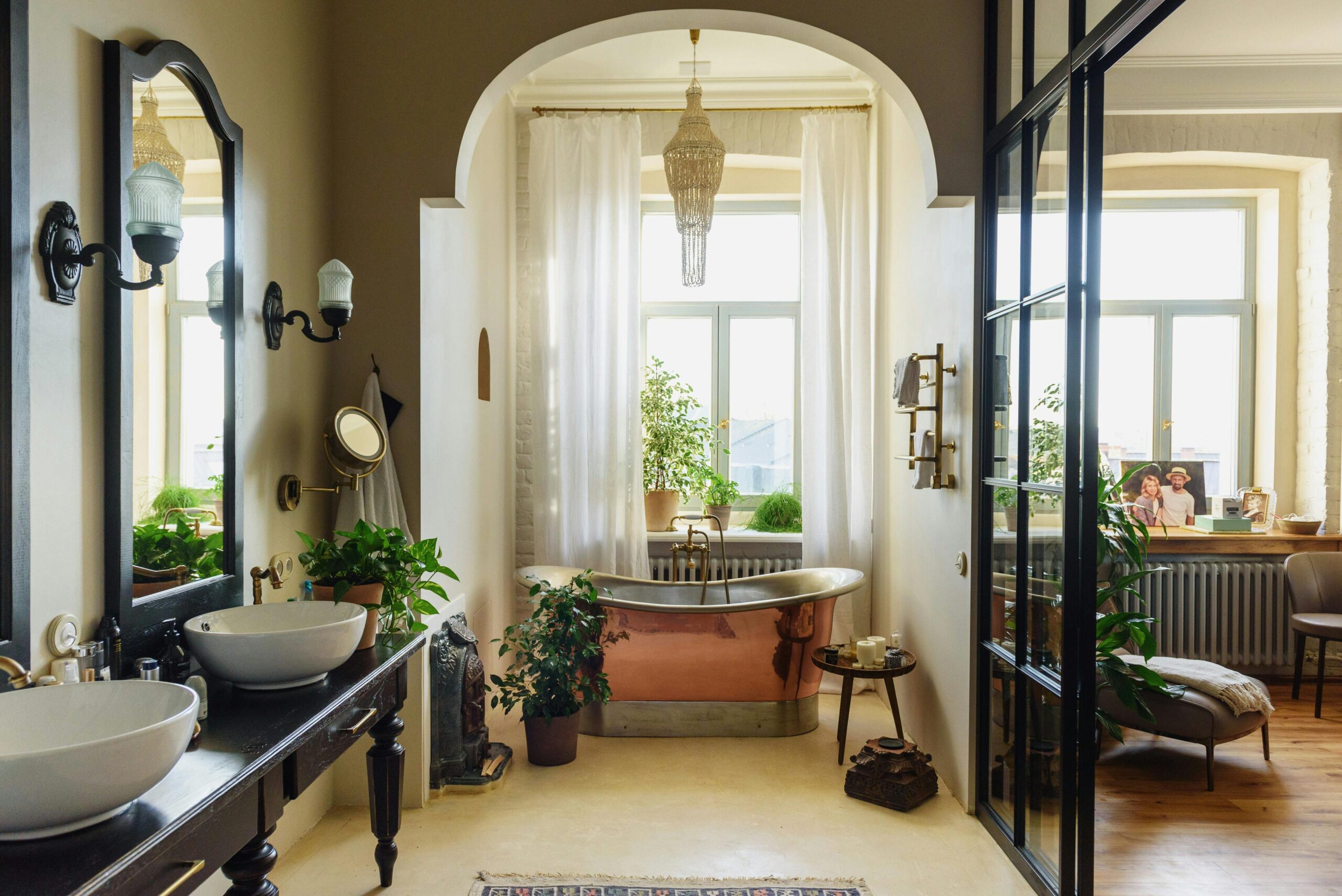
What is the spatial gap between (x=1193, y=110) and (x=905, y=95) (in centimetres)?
142

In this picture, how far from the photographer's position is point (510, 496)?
4586 mm

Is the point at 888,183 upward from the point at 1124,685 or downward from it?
upward

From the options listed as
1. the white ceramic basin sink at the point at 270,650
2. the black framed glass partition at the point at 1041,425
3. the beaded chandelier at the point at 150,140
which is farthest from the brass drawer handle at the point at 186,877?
the black framed glass partition at the point at 1041,425

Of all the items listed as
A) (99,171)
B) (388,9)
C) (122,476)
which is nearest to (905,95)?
(388,9)

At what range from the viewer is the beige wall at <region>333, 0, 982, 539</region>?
2.81m

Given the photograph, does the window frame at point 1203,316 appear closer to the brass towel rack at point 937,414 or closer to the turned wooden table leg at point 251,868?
the brass towel rack at point 937,414

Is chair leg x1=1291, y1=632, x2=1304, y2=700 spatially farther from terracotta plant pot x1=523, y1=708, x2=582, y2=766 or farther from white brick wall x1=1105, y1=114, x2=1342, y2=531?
terracotta plant pot x1=523, y1=708, x2=582, y2=766

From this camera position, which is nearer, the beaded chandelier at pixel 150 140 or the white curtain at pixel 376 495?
the beaded chandelier at pixel 150 140

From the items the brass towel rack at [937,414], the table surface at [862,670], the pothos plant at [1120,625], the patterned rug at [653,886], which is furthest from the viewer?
the table surface at [862,670]

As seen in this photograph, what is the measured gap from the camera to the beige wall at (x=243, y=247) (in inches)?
64.6

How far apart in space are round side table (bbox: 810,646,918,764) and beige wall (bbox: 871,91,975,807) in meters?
0.11

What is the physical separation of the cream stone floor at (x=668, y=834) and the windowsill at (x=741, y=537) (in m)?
1.33

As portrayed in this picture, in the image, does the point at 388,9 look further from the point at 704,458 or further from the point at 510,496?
the point at 704,458

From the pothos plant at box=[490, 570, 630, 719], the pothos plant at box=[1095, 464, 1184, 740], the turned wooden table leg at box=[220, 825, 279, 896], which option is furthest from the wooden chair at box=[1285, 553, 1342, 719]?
the turned wooden table leg at box=[220, 825, 279, 896]
